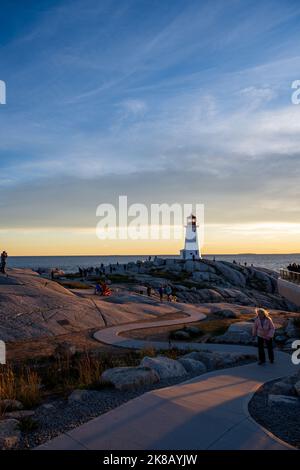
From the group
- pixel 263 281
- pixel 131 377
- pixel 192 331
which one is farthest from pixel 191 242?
pixel 131 377

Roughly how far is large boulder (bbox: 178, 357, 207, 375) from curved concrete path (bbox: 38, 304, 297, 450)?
5.56 ft

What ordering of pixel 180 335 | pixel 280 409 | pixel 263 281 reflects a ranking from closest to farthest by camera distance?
Answer: pixel 280 409 < pixel 180 335 < pixel 263 281

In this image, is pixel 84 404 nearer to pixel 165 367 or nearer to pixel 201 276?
pixel 165 367

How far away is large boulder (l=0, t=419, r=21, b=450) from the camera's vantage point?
18.9 ft

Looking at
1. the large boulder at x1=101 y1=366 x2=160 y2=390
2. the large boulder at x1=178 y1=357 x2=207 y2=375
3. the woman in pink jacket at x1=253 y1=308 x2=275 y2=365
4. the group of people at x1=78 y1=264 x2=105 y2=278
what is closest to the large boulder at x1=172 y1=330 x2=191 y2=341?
the woman in pink jacket at x1=253 y1=308 x2=275 y2=365

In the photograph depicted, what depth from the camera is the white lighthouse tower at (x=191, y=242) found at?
78.4 metres

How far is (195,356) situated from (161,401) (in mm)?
4797

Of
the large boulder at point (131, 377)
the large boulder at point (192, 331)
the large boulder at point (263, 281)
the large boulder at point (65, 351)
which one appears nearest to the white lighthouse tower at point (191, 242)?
the large boulder at point (263, 281)

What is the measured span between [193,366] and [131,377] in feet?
8.22

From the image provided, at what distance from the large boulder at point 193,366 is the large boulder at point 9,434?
17.1ft

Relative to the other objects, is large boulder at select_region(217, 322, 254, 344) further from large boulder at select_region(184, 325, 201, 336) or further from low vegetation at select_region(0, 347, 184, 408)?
low vegetation at select_region(0, 347, 184, 408)

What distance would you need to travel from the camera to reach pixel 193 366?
10719mm
